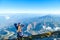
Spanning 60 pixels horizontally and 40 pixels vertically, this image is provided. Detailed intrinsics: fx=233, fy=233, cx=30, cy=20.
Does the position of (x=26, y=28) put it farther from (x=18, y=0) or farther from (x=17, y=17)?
(x=18, y=0)

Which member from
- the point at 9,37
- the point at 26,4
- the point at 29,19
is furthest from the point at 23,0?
the point at 9,37

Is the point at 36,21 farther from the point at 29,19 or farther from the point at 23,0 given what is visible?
the point at 23,0

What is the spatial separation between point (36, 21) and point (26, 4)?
0.16 meters

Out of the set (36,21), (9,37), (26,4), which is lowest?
(9,37)

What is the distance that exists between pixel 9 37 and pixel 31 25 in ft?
0.68

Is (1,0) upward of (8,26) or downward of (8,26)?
upward

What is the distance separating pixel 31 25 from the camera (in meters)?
1.94

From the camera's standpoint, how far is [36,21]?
194cm

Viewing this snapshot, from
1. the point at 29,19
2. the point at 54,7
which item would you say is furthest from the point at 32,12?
the point at 54,7

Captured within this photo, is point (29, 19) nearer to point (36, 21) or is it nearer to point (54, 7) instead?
point (36, 21)

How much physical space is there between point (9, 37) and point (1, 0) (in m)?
0.32

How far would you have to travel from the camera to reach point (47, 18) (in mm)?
1932

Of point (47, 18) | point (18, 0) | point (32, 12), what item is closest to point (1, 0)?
point (18, 0)

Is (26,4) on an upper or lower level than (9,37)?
upper
